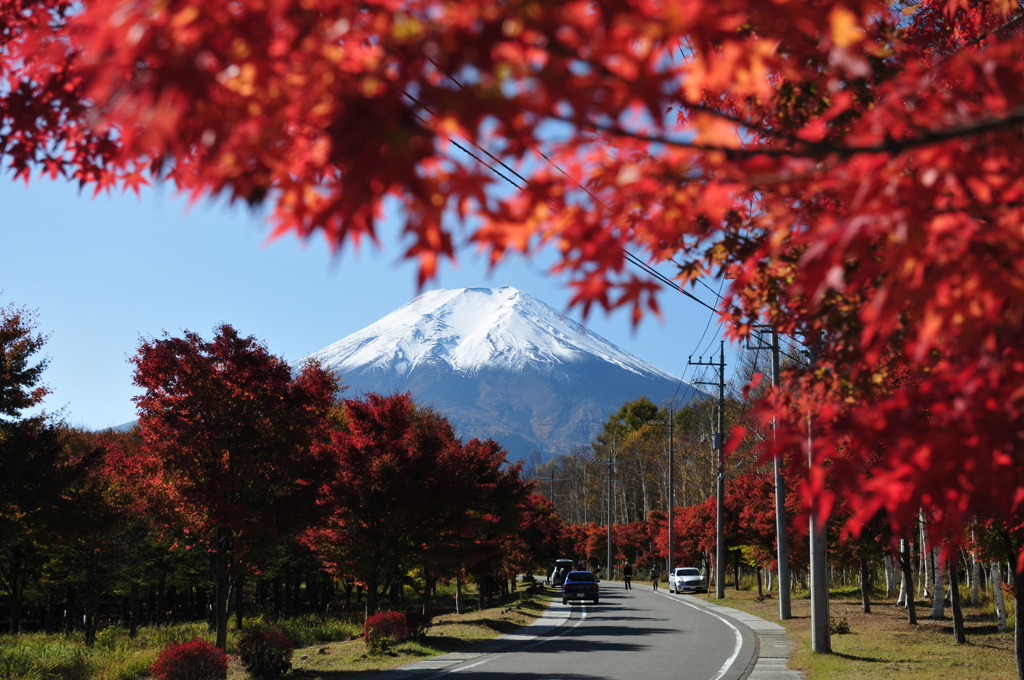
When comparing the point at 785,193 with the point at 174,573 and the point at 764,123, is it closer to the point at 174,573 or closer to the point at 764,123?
the point at 764,123

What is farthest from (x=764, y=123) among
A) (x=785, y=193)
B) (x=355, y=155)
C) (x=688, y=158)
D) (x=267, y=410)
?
(x=267, y=410)

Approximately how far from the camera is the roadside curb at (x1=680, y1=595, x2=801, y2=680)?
14.0 m

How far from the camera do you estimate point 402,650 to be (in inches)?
722

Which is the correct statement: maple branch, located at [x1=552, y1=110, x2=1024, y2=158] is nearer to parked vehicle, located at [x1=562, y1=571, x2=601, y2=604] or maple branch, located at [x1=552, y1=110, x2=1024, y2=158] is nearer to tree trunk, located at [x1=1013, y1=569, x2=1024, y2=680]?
tree trunk, located at [x1=1013, y1=569, x2=1024, y2=680]

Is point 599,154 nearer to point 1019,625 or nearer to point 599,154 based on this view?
point 599,154

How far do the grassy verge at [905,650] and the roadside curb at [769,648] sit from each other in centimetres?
27

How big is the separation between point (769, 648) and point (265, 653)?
12.0 metres

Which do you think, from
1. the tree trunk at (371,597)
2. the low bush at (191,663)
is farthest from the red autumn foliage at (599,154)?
the tree trunk at (371,597)

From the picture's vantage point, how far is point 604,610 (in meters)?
31.4

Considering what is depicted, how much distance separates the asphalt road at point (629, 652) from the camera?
47.5 feet

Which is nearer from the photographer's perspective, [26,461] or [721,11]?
[721,11]

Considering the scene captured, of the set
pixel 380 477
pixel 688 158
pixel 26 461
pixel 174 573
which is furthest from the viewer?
pixel 174 573

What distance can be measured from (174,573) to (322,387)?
24153mm

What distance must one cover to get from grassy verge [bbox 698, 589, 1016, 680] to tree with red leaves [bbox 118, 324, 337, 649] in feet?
37.2
